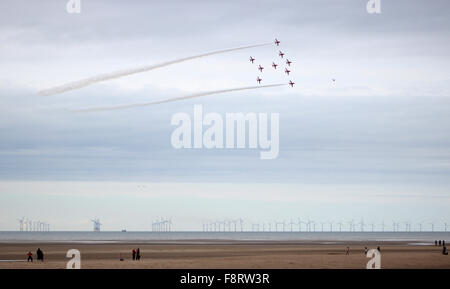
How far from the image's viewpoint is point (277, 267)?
10431cm
